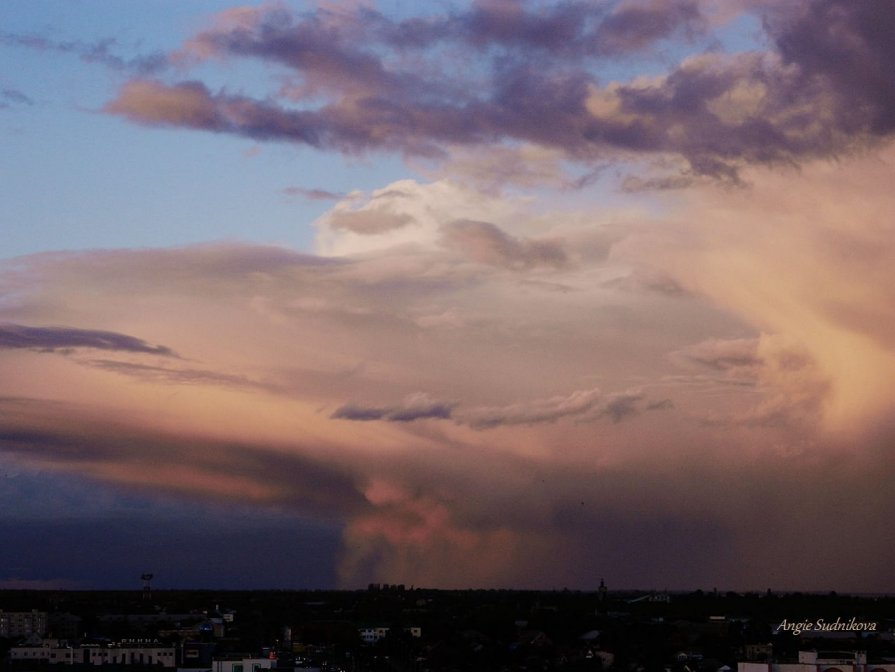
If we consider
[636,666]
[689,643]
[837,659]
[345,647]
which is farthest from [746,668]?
[345,647]

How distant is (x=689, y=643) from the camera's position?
189m

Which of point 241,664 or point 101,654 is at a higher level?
point 241,664

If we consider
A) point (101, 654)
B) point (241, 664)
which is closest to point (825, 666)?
point (241, 664)

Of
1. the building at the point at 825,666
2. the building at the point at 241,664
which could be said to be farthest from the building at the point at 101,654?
the building at the point at 825,666

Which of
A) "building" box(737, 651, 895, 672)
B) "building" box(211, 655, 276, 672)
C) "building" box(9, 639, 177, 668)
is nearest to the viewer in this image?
"building" box(737, 651, 895, 672)

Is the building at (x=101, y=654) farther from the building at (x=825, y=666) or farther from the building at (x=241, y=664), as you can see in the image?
the building at (x=825, y=666)

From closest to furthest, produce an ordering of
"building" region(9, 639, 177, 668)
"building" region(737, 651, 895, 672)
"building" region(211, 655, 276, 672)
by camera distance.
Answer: "building" region(737, 651, 895, 672)
"building" region(211, 655, 276, 672)
"building" region(9, 639, 177, 668)

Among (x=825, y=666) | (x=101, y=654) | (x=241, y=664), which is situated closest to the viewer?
(x=825, y=666)

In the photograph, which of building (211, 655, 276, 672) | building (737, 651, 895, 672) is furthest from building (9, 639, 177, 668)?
building (737, 651, 895, 672)

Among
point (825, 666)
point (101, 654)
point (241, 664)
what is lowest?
point (101, 654)

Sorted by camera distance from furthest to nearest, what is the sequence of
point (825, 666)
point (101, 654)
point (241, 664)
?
point (101, 654)
point (241, 664)
point (825, 666)

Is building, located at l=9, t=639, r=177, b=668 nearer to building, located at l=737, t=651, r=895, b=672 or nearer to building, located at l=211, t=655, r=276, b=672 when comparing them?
building, located at l=211, t=655, r=276, b=672

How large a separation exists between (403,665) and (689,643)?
128 ft

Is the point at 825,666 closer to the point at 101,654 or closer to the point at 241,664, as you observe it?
the point at 241,664
